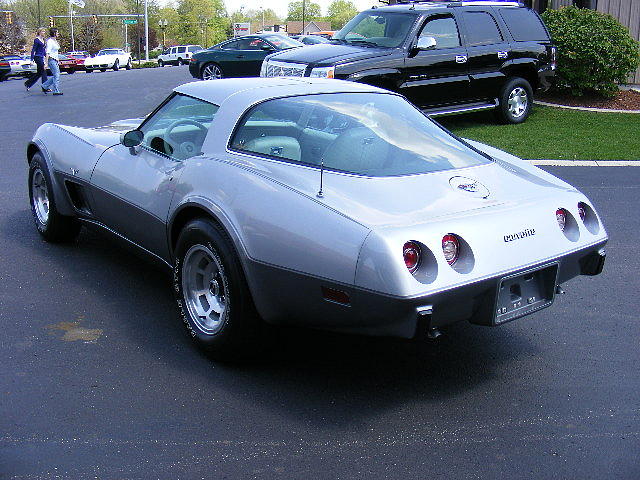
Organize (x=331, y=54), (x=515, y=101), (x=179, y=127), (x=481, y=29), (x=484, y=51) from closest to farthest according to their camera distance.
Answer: (x=179, y=127) → (x=331, y=54) → (x=484, y=51) → (x=481, y=29) → (x=515, y=101)

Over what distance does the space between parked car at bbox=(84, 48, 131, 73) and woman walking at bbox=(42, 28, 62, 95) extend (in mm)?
31438

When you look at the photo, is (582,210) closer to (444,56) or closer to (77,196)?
(77,196)

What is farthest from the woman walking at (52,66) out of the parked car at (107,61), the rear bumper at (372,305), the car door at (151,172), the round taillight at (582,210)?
the parked car at (107,61)

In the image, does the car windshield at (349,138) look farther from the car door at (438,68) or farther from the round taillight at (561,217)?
the car door at (438,68)

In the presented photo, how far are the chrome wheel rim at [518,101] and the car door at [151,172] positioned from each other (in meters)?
9.36

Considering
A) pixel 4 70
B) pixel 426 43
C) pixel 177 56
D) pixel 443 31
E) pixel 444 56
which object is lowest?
pixel 177 56

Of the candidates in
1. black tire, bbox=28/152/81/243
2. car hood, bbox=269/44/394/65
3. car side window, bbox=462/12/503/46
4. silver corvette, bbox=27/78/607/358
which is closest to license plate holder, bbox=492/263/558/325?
silver corvette, bbox=27/78/607/358

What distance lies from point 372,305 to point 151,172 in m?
2.04

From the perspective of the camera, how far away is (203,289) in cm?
447

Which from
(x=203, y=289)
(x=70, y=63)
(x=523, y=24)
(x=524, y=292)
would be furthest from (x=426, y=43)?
(x=70, y=63)

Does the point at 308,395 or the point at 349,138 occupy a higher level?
the point at 349,138

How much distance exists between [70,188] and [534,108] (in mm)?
11285

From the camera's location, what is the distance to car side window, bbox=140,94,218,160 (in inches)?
189

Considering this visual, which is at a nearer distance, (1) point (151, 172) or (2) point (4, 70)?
(1) point (151, 172)
